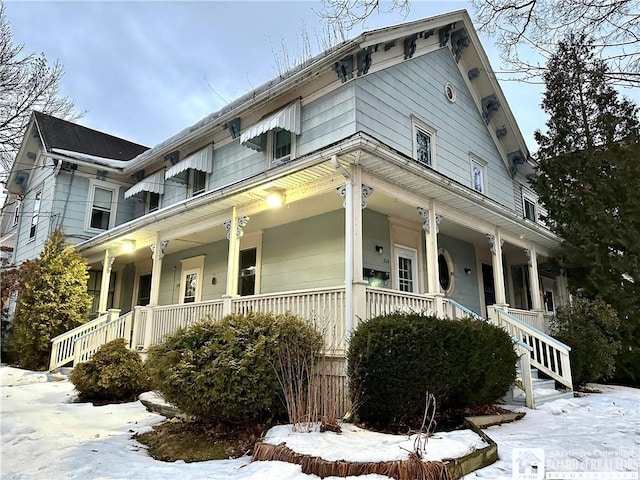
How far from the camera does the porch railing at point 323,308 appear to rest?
243 inches

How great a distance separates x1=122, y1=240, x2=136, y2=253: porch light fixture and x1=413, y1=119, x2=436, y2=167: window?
7.70m

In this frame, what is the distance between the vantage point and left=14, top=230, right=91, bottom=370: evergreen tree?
11039 millimetres

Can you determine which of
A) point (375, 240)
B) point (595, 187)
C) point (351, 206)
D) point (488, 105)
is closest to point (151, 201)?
point (375, 240)

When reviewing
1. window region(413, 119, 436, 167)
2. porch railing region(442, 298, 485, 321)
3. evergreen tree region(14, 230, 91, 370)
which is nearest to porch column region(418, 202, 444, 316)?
porch railing region(442, 298, 485, 321)

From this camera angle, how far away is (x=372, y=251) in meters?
9.09

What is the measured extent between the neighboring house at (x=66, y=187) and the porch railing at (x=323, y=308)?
32.6ft

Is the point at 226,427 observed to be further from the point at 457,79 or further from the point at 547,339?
the point at 457,79

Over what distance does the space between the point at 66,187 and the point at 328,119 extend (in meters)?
9.94

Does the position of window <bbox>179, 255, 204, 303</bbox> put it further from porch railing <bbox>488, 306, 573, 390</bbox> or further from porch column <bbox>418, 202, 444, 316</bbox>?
porch railing <bbox>488, 306, 573, 390</bbox>

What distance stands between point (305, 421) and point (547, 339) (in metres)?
5.19

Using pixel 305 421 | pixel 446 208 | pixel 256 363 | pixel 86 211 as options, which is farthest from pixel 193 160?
pixel 305 421

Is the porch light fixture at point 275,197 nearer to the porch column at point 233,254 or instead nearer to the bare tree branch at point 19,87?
the porch column at point 233,254

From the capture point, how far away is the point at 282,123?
30.2ft

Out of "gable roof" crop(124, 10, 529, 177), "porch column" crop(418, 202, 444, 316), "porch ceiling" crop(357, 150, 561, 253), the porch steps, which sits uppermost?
"gable roof" crop(124, 10, 529, 177)
